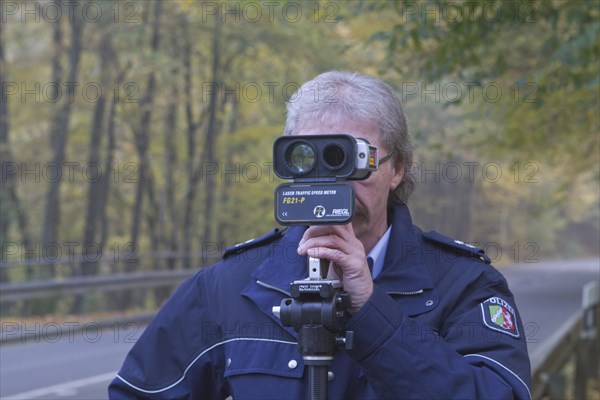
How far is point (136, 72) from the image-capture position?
21312 mm

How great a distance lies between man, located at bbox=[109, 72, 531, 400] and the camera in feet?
7.42

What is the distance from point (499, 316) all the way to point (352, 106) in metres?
0.67

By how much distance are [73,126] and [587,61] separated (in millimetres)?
20371

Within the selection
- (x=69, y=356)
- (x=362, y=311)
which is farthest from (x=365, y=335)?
(x=69, y=356)

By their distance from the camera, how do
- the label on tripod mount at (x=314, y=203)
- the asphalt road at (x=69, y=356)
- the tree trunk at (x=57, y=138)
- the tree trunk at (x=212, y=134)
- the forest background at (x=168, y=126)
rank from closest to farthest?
the label on tripod mount at (x=314, y=203)
the asphalt road at (x=69, y=356)
the forest background at (x=168, y=126)
the tree trunk at (x=57, y=138)
the tree trunk at (x=212, y=134)

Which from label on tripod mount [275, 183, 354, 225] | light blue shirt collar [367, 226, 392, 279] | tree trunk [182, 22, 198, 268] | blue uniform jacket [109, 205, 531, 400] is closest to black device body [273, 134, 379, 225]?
label on tripod mount [275, 183, 354, 225]

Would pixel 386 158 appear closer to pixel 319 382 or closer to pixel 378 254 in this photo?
pixel 378 254

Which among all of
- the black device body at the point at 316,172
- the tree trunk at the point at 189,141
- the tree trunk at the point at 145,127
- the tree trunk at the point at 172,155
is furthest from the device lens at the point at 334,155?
the tree trunk at the point at 189,141

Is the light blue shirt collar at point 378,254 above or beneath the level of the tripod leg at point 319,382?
above

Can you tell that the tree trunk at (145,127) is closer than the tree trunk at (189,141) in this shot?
Yes

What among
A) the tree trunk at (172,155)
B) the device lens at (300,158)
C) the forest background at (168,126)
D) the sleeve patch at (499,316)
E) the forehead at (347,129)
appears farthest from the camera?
the tree trunk at (172,155)

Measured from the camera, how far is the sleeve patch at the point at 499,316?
2467mm

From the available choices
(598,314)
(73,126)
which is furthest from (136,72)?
(598,314)

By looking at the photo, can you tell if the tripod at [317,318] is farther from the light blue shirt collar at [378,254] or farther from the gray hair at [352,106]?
the gray hair at [352,106]
